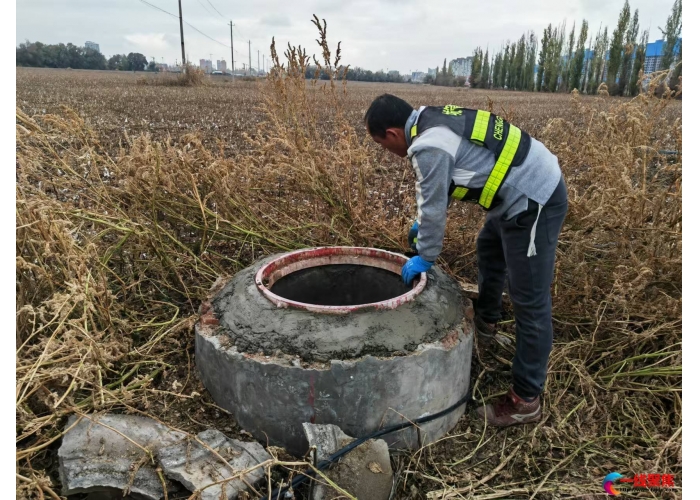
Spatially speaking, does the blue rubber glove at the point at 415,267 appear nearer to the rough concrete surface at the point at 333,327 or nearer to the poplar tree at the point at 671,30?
the rough concrete surface at the point at 333,327

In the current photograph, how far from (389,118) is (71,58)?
228ft

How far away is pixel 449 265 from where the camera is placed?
421 centimetres

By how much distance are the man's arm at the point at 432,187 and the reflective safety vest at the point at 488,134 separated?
0.16 metres

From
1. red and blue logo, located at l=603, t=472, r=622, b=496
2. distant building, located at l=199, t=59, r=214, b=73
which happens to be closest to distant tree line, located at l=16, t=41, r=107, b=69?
distant building, located at l=199, t=59, r=214, b=73

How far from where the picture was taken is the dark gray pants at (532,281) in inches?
98.7

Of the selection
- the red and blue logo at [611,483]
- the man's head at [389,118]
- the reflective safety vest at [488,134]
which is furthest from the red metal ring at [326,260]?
the red and blue logo at [611,483]

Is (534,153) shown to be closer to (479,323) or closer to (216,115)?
(479,323)

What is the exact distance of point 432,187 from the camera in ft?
7.76

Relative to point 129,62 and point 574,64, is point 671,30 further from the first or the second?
point 129,62

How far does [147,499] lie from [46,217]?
5.22ft

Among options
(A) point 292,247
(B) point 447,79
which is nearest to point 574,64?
(B) point 447,79

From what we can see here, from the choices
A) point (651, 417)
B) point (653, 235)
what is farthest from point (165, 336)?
point (653, 235)

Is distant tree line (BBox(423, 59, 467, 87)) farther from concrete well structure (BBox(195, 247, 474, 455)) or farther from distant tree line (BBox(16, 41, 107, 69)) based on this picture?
concrete well structure (BBox(195, 247, 474, 455))

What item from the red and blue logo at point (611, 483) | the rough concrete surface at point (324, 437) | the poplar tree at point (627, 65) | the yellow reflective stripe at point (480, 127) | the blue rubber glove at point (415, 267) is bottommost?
the red and blue logo at point (611, 483)
